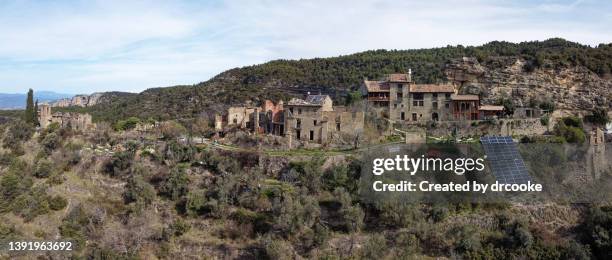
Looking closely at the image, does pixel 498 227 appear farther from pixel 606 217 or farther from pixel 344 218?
pixel 344 218

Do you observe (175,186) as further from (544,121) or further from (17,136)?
(544,121)

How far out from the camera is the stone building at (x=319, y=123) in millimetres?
34656

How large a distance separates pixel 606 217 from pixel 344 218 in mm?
12738

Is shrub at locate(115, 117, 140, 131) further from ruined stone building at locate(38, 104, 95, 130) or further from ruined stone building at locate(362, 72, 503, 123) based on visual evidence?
ruined stone building at locate(362, 72, 503, 123)

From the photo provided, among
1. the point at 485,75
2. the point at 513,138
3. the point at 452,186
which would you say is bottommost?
the point at 452,186

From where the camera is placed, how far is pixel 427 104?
4006 cm

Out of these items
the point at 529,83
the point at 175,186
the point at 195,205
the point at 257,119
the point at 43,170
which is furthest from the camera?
the point at 529,83

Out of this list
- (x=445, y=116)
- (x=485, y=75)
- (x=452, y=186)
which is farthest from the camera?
(x=485, y=75)

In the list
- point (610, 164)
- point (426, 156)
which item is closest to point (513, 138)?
point (610, 164)

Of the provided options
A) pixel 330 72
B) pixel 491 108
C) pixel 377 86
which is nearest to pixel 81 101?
pixel 330 72

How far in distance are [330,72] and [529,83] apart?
69.3ft

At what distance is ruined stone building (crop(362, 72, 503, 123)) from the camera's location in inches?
1574

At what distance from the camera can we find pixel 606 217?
27094 mm

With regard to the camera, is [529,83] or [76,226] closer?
[76,226]
